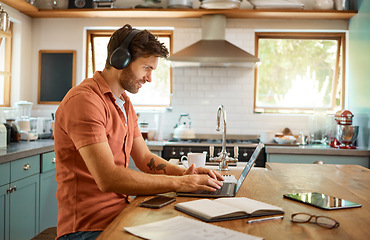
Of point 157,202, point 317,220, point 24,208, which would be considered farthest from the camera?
point 24,208

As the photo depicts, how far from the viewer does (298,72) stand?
512 cm

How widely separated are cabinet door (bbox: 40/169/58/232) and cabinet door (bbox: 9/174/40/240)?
0.09 meters

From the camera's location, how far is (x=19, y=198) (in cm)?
319

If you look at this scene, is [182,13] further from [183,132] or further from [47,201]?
[47,201]

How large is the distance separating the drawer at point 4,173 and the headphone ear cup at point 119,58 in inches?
60.3

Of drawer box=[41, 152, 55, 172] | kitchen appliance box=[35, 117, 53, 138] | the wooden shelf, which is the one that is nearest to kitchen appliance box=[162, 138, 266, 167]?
drawer box=[41, 152, 55, 172]

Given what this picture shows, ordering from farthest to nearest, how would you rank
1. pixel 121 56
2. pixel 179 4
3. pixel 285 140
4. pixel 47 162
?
pixel 179 4, pixel 285 140, pixel 47 162, pixel 121 56

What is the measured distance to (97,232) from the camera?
1.69m

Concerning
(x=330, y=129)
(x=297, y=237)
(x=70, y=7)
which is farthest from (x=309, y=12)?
(x=297, y=237)

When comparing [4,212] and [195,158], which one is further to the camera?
[4,212]

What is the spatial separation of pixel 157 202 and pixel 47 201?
2514 mm

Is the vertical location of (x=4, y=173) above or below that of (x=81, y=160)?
below

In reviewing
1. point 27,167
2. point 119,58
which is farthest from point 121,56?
point 27,167

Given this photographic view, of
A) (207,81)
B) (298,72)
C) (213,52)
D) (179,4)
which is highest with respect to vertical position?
(179,4)
